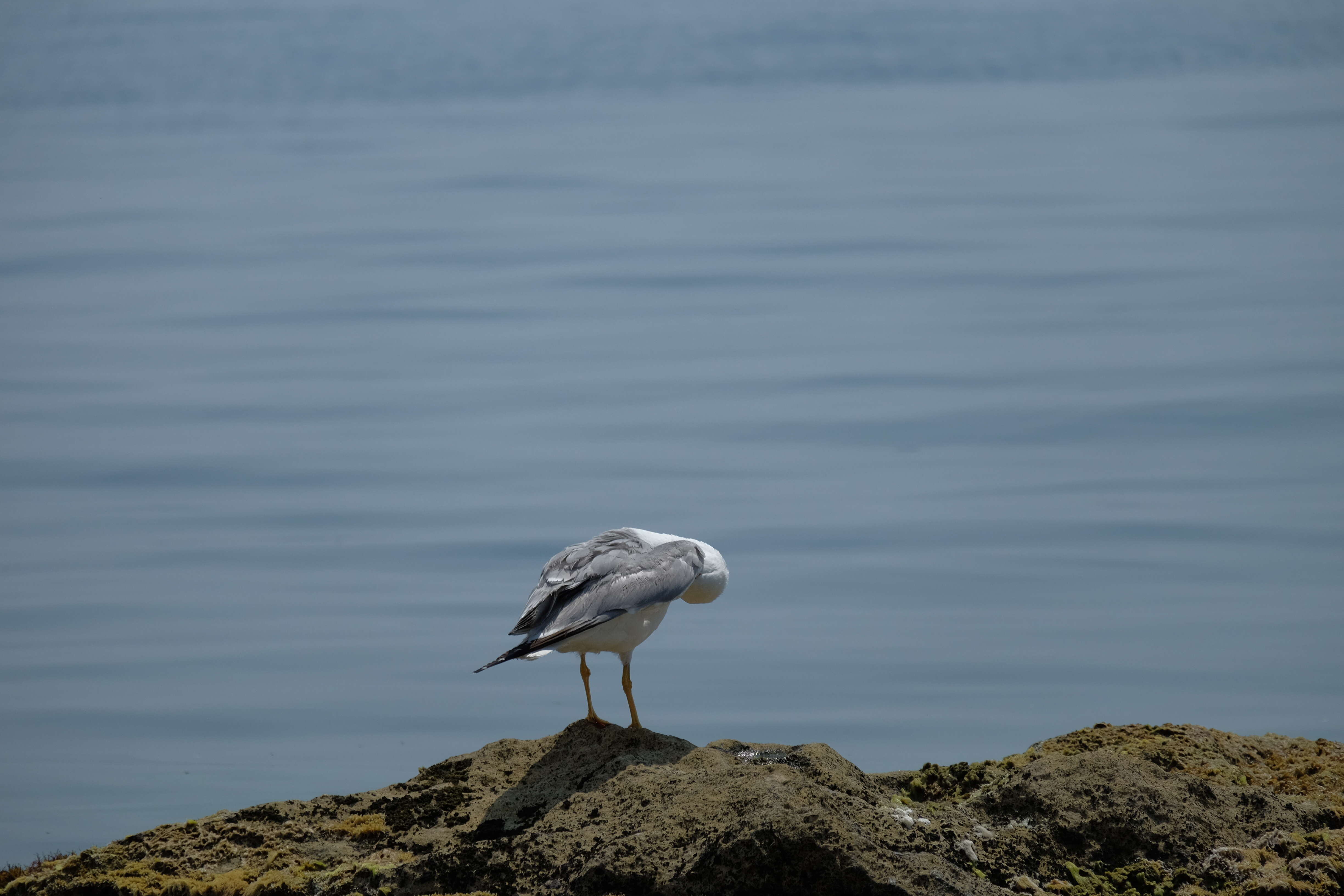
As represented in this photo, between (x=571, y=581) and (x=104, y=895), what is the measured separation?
15.1 feet

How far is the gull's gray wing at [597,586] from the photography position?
1031cm

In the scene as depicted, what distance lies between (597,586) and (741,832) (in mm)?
2901

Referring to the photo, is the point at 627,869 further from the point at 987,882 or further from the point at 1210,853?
the point at 1210,853

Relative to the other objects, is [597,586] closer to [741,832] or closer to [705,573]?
[705,573]

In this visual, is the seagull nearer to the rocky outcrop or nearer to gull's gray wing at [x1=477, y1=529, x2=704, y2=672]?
gull's gray wing at [x1=477, y1=529, x2=704, y2=672]

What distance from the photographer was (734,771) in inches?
377

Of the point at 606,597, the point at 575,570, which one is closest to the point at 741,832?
the point at 606,597

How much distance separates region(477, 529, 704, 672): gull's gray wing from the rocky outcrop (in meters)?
1.25

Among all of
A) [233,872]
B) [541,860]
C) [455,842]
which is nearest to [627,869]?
[541,860]

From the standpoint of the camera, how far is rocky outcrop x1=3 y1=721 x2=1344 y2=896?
8516 mm

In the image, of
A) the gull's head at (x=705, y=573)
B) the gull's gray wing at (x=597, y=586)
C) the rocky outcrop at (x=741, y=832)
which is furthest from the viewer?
the gull's head at (x=705, y=573)

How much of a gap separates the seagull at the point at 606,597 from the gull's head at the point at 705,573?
3.5 inches

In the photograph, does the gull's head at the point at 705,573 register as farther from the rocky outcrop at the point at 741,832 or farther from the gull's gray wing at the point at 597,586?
the rocky outcrop at the point at 741,832

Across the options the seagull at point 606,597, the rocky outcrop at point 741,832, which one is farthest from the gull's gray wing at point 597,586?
the rocky outcrop at point 741,832
